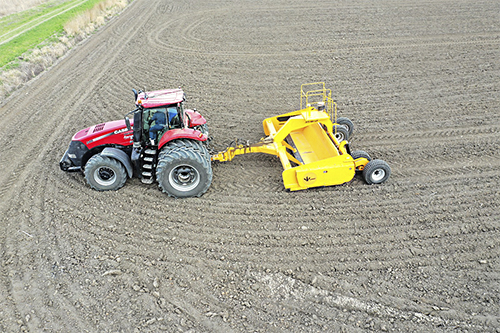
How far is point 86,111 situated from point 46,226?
5659mm

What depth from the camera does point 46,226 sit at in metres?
6.96

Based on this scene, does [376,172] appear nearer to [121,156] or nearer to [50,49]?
[121,156]

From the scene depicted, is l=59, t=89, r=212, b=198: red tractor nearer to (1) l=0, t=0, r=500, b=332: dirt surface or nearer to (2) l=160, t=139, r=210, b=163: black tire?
(2) l=160, t=139, r=210, b=163: black tire

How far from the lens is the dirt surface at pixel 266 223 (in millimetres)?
5348

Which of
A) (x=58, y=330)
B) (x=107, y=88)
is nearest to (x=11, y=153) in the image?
(x=107, y=88)

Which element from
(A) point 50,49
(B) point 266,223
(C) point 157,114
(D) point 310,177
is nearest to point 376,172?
(D) point 310,177

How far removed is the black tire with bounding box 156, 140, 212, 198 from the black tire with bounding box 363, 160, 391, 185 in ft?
10.5

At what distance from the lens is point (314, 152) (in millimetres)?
8578

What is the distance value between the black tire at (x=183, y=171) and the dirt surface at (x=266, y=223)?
282 millimetres

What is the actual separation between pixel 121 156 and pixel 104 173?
564 millimetres

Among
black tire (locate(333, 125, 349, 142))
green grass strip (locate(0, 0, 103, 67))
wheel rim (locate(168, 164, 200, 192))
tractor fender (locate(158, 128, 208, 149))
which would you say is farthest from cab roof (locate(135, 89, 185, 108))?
green grass strip (locate(0, 0, 103, 67))

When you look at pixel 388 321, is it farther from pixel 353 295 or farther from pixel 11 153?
pixel 11 153

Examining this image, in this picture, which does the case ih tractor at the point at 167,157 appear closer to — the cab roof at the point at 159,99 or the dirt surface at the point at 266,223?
the cab roof at the point at 159,99

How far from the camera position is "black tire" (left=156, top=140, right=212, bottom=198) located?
7.09m
